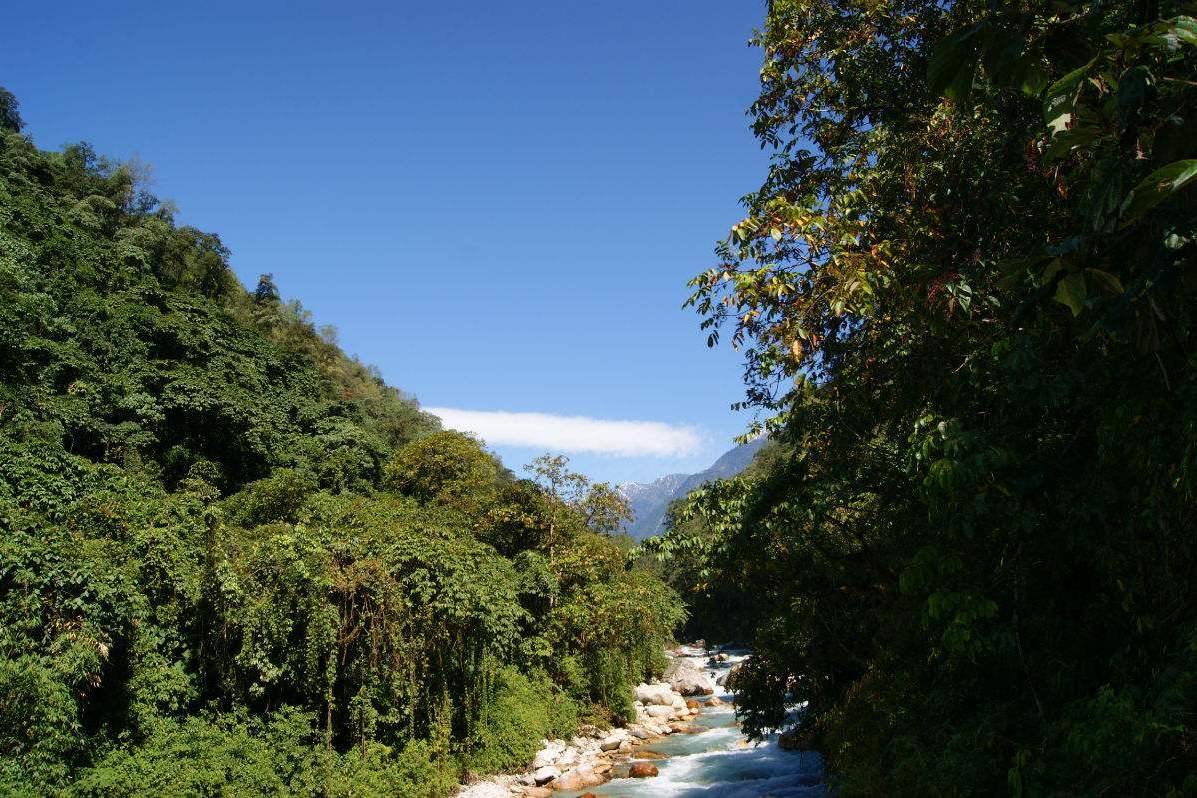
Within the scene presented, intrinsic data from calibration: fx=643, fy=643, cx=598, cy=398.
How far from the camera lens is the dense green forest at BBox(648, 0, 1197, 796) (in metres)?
2.14

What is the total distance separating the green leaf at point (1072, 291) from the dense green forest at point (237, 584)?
1006cm

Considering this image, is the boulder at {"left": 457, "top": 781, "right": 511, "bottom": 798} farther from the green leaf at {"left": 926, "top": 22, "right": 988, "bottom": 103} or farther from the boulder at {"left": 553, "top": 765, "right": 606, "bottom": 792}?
the green leaf at {"left": 926, "top": 22, "right": 988, "bottom": 103}

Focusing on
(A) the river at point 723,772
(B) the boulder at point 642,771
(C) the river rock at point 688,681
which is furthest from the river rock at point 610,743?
(C) the river rock at point 688,681

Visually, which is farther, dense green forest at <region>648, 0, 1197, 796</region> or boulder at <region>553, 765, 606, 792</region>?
boulder at <region>553, 765, 606, 792</region>

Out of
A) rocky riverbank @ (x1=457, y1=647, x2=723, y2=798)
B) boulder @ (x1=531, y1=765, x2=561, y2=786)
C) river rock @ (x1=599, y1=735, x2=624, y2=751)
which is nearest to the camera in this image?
rocky riverbank @ (x1=457, y1=647, x2=723, y2=798)

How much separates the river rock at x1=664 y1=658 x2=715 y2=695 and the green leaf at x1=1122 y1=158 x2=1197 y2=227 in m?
30.2

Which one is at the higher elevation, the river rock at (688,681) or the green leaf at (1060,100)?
the green leaf at (1060,100)

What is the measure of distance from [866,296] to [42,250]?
3133cm

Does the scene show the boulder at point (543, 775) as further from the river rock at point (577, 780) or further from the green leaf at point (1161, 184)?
the green leaf at point (1161, 184)

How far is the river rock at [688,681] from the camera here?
28859mm

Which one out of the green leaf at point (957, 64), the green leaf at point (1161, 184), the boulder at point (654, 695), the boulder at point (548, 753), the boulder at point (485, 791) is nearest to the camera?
the green leaf at point (1161, 184)

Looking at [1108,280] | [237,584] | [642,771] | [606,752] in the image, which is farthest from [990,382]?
[606,752]

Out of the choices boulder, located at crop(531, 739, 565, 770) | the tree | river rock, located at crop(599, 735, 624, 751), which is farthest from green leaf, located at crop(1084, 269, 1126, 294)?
the tree

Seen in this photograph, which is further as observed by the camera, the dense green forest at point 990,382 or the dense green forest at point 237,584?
the dense green forest at point 237,584
